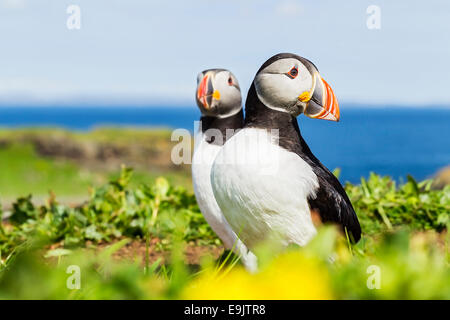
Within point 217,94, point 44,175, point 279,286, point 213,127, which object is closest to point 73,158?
point 44,175

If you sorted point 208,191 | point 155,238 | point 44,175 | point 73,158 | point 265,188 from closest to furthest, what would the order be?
point 265,188, point 208,191, point 155,238, point 44,175, point 73,158

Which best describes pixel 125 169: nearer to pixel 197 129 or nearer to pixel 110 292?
pixel 197 129

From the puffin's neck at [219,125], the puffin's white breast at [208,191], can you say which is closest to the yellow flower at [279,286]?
the puffin's white breast at [208,191]

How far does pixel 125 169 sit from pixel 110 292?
4.78 meters

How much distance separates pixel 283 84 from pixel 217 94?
1152 mm

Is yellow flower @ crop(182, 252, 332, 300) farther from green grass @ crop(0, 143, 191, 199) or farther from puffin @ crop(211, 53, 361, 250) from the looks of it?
green grass @ crop(0, 143, 191, 199)

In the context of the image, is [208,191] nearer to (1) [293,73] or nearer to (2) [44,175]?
(1) [293,73]

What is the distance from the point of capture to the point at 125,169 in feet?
20.5

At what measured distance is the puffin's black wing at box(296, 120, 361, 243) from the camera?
135 inches

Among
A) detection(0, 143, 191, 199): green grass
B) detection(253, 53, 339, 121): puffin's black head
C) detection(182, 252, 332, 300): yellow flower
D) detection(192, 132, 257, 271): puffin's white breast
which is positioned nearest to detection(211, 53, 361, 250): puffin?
detection(253, 53, 339, 121): puffin's black head

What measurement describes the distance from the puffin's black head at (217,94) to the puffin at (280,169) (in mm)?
936

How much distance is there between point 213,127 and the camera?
4.71m

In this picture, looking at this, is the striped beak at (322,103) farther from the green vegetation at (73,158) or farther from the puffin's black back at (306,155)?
the green vegetation at (73,158)

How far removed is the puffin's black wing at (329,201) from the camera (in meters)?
3.44
